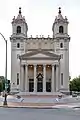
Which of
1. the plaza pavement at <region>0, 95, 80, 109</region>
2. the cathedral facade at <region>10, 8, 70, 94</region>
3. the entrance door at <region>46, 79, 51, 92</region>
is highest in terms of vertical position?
the cathedral facade at <region>10, 8, 70, 94</region>

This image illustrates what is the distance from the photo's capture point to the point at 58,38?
302ft

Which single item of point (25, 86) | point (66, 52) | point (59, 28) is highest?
point (59, 28)

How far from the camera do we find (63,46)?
302ft

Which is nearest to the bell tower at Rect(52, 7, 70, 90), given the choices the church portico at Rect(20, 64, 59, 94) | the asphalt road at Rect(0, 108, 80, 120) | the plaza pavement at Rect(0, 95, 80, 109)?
the church portico at Rect(20, 64, 59, 94)

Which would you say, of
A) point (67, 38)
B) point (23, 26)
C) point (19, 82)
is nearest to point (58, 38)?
point (67, 38)

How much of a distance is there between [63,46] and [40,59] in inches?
361

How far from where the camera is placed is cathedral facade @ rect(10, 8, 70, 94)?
87250mm

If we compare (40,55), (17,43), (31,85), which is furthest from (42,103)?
(17,43)

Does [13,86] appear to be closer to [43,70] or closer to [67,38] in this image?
[43,70]

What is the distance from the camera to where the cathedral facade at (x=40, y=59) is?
8725cm

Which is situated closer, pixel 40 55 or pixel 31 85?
pixel 40 55

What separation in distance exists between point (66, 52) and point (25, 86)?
51.2ft

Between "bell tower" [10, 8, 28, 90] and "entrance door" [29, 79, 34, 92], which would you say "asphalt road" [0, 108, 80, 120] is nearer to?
"entrance door" [29, 79, 34, 92]

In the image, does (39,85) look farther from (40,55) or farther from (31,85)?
(40,55)
